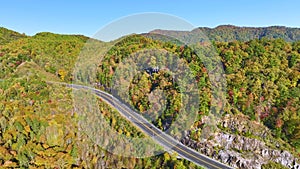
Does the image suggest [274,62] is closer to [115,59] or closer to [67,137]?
[115,59]

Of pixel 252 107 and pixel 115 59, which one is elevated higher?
pixel 115 59

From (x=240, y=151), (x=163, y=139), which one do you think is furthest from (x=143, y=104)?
(x=240, y=151)

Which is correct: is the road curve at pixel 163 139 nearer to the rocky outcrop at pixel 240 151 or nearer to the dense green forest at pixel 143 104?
the rocky outcrop at pixel 240 151

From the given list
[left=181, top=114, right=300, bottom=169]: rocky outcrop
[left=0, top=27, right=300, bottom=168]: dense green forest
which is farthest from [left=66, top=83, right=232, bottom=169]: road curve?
A: [left=0, top=27, right=300, bottom=168]: dense green forest

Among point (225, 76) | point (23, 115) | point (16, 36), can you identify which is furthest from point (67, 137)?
point (16, 36)

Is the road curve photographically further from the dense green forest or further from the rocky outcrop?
the dense green forest

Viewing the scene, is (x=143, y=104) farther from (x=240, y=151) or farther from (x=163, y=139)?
(x=240, y=151)

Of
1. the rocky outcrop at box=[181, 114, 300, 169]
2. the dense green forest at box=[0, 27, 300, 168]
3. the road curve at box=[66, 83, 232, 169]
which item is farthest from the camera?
the dense green forest at box=[0, 27, 300, 168]
